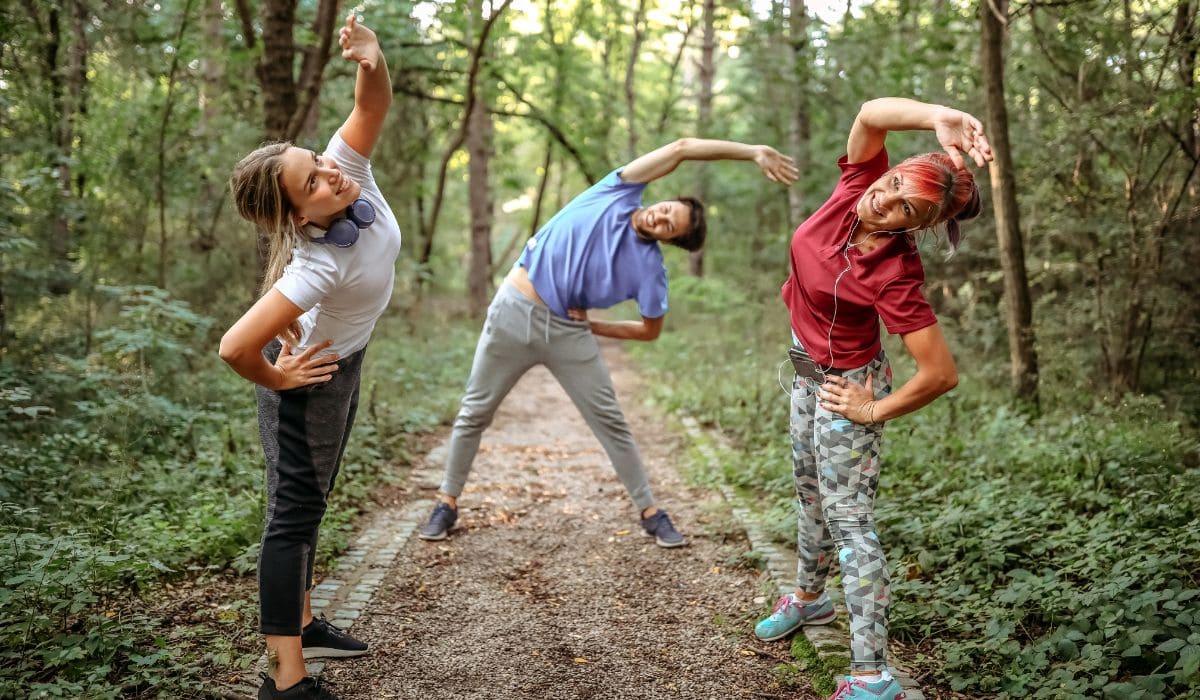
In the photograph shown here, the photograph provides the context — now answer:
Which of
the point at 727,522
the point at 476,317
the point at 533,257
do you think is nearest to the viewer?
the point at 533,257

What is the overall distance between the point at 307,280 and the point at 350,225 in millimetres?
258

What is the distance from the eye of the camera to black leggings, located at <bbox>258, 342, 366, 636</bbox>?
282cm

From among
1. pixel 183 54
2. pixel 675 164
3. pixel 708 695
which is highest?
pixel 183 54

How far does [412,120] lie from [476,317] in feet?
14.2

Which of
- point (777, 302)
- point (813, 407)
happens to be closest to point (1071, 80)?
point (777, 302)

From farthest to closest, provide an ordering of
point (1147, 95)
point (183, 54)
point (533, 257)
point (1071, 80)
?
1. point (183, 54)
2. point (1071, 80)
3. point (1147, 95)
4. point (533, 257)

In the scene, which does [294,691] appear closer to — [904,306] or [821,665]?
[821,665]

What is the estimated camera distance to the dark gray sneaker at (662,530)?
16.1 ft

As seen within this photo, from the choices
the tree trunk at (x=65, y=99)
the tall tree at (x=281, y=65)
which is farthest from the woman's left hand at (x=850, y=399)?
the tree trunk at (x=65, y=99)

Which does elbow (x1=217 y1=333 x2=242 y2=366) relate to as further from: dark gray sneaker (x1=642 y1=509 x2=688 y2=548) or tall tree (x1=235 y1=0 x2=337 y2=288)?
tall tree (x1=235 y1=0 x2=337 y2=288)

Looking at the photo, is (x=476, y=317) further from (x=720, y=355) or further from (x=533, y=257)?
(x=533, y=257)

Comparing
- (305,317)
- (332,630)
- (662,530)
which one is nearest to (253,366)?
(305,317)

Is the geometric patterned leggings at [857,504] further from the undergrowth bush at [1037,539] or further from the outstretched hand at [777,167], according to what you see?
the outstretched hand at [777,167]

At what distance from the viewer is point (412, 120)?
17172 millimetres
